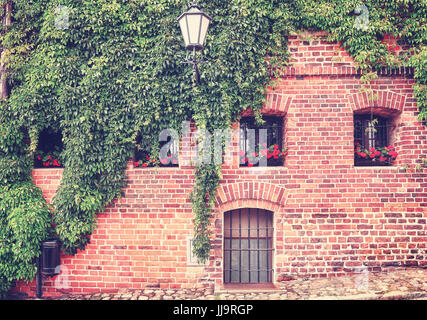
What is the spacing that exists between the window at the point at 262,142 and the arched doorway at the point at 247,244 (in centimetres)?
94

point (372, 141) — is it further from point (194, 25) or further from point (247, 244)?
point (194, 25)

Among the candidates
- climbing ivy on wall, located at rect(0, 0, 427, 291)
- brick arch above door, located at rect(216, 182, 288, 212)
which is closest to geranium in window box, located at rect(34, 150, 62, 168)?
climbing ivy on wall, located at rect(0, 0, 427, 291)

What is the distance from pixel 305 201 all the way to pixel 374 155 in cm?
155

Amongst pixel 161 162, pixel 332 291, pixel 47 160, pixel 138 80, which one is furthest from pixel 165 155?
pixel 332 291

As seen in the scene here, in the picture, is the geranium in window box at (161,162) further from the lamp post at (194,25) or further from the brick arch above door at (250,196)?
the lamp post at (194,25)

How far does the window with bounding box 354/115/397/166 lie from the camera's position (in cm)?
540

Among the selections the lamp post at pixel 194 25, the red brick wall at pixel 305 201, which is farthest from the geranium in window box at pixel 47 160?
the lamp post at pixel 194 25

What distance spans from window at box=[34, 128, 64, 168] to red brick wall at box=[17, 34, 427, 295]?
1454 mm

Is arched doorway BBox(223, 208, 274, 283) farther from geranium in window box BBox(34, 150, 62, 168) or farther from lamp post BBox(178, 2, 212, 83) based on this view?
geranium in window box BBox(34, 150, 62, 168)

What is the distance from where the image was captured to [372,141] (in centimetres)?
561

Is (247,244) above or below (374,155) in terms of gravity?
below

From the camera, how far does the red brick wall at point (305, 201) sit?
17.0 ft

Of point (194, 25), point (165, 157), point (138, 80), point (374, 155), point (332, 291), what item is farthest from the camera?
point (165, 157)

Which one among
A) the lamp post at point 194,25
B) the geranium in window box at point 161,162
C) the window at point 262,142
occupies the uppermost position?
the lamp post at point 194,25
